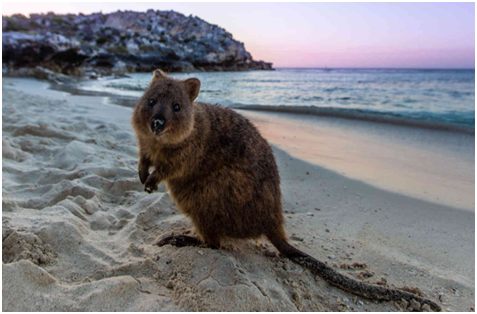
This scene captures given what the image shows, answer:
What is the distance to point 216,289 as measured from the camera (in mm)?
2381

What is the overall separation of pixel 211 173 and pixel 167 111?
0.69m

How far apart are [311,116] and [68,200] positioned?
957cm

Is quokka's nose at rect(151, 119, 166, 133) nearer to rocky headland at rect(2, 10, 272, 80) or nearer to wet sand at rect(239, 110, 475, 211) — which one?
wet sand at rect(239, 110, 475, 211)

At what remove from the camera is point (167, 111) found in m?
2.84

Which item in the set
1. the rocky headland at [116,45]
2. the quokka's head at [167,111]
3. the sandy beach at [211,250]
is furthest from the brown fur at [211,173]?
the rocky headland at [116,45]

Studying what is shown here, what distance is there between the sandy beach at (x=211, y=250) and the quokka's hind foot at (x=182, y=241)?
111 millimetres

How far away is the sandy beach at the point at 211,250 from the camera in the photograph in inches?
90.2

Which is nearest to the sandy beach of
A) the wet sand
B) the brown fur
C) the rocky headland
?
the wet sand

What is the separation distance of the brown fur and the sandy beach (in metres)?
0.22

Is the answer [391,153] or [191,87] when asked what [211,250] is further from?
[391,153]

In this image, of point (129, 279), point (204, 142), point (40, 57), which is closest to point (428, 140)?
point (204, 142)

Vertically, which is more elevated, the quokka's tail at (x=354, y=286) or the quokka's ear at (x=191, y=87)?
the quokka's ear at (x=191, y=87)

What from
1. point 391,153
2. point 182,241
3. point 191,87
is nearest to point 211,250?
point 182,241

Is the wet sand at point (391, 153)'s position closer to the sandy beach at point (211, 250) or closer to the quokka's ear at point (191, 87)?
the sandy beach at point (211, 250)
